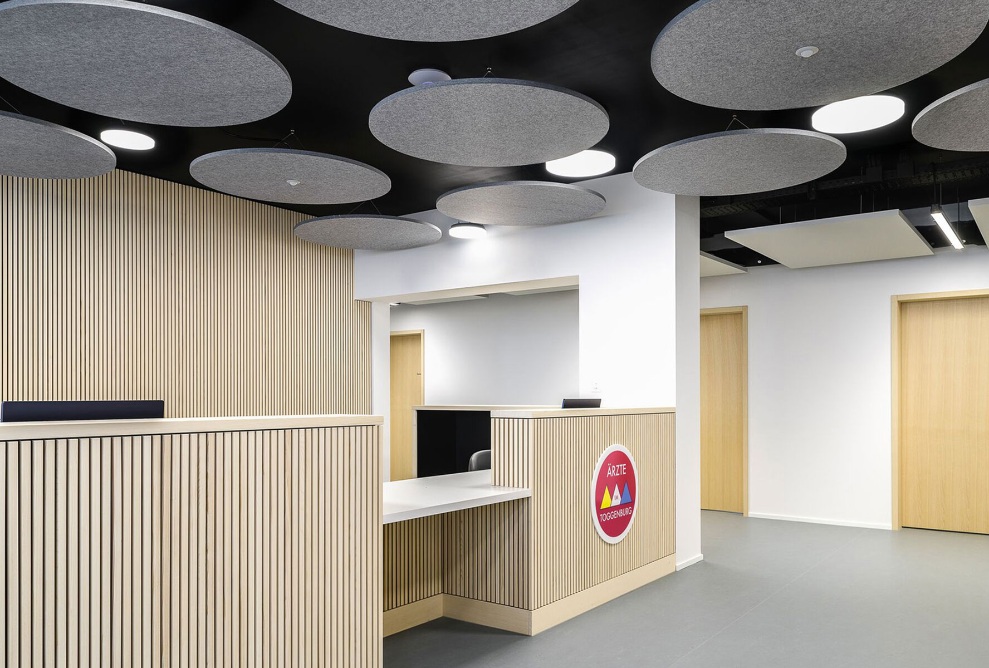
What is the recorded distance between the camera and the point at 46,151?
475 cm

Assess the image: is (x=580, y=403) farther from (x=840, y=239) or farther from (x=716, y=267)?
(x=716, y=267)

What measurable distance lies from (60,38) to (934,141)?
453 centimetres

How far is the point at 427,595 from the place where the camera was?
16.1ft

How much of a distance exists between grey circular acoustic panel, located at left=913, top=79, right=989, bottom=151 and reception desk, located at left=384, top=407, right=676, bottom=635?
2.66 meters

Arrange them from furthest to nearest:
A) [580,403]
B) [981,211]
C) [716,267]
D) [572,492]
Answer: [716,267] < [981,211] < [580,403] < [572,492]

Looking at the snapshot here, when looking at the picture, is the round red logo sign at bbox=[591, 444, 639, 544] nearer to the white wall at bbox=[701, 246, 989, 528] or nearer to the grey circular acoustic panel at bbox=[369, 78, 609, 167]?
the grey circular acoustic panel at bbox=[369, 78, 609, 167]

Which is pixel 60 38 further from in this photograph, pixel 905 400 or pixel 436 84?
pixel 905 400

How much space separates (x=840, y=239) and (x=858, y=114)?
247 centimetres

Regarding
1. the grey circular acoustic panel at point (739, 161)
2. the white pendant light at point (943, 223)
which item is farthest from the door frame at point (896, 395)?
the grey circular acoustic panel at point (739, 161)

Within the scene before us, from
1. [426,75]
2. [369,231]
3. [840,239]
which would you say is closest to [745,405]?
[840,239]

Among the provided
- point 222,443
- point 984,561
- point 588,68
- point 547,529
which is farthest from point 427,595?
point 984,561

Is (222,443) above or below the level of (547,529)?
above

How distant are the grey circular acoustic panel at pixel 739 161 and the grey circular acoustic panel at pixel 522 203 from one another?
2.14 feet

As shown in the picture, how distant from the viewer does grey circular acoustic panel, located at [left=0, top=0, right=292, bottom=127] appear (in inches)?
121
